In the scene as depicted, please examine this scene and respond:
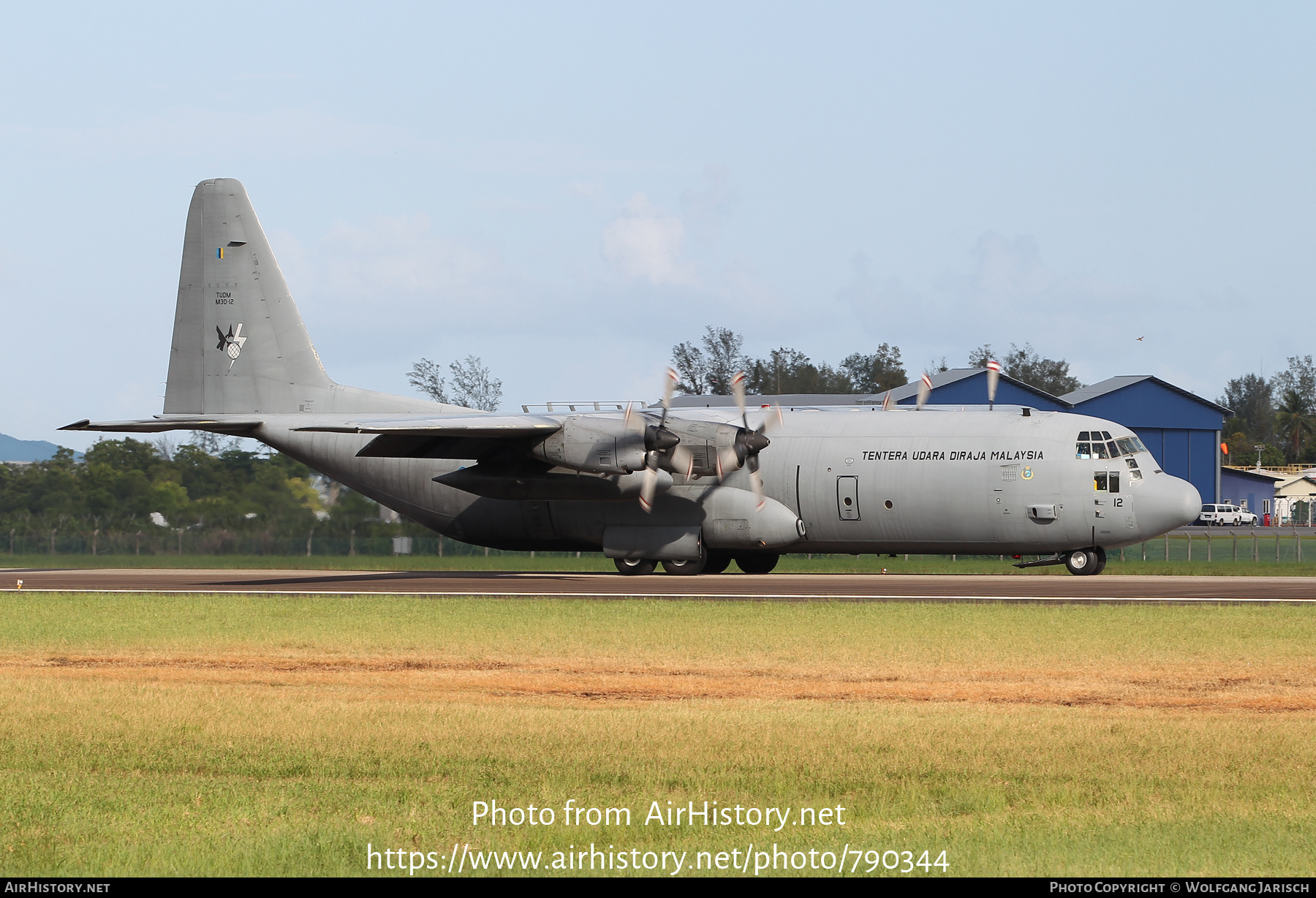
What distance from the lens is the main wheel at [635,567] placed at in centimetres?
A: 3616

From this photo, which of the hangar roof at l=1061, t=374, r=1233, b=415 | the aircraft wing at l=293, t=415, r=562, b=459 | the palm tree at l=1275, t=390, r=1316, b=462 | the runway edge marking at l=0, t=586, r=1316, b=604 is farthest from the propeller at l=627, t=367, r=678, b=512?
the palm tree at l=1275, t=390, r=1316, b=462

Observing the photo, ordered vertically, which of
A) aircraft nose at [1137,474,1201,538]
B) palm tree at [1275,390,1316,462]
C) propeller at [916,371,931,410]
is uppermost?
palm tree at [1275,390,1316,462]

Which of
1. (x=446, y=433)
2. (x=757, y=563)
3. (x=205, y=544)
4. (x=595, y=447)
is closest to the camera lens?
(x=446, y=433)

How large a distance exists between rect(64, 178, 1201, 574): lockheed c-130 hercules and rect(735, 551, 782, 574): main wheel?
0.06m

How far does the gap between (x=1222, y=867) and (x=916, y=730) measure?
4.53 metres

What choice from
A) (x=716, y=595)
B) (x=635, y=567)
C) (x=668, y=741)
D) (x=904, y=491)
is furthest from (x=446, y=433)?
(x=668, y=741)

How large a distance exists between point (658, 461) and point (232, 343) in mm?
14219

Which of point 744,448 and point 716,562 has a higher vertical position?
point 744,448

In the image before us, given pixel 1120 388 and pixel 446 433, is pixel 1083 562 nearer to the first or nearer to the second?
pixel 446 433

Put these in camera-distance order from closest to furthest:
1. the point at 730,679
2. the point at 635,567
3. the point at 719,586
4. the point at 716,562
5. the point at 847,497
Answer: the point at 730,679
the point at 719,586
the point at 847,497
the point at 635,567
the point at 716,562

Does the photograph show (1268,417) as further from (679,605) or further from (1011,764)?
(1011,764)

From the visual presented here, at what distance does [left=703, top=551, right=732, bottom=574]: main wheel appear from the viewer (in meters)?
37.6

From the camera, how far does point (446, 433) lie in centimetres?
3192

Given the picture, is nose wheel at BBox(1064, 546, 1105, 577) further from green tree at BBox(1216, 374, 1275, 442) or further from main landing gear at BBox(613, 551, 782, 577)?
green tree at BBox(1216, 374, 1275, 442)
